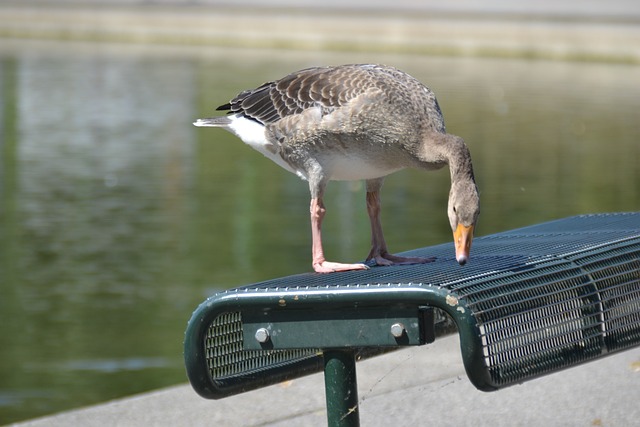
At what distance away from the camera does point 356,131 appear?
4.60 metres

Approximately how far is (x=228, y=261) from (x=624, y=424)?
5648mm

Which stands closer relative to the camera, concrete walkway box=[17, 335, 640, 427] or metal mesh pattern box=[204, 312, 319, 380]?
metal mesh pattern box=[204, 312, 319, 380]

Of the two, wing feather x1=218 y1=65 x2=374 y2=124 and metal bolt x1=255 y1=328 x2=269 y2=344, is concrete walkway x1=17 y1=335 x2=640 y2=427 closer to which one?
wing feather x1=218 y1=65 x2=374 y2=124

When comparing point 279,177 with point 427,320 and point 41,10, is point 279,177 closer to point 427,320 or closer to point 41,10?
point 427,320

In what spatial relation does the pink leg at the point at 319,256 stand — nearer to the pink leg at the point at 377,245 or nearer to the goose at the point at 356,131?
the goose at the point at 356,131

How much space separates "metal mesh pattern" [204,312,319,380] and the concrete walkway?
3.25ft

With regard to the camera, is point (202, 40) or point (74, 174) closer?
point (74, 174)

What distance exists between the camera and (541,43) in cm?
3500

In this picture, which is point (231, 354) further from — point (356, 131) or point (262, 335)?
point (356, 131)

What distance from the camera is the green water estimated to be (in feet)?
27.0

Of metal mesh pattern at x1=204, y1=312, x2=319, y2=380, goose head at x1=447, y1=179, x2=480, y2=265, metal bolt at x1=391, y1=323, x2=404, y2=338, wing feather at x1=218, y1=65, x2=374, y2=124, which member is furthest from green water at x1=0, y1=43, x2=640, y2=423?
metal bolt at x1=391, y1=323, x2=404, y2=338

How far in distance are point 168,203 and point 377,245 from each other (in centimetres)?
845

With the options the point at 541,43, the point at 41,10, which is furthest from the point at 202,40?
the point at 541,43

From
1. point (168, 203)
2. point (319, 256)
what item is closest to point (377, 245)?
point (319, 256)
